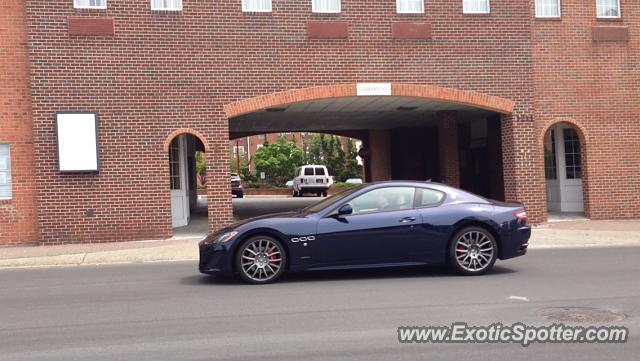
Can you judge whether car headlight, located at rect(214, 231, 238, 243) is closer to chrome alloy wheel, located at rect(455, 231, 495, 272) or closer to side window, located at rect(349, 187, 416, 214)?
side window, located at rect(349, 187, 416, 214)

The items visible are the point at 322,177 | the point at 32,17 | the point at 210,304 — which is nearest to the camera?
the point at 210,304

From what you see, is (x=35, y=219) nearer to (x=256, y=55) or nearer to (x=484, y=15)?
(x=256, y=55)

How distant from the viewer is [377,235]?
28.5ft

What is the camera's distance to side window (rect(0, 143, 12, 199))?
14.3 metres

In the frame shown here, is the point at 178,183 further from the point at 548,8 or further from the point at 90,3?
the point at 548,8

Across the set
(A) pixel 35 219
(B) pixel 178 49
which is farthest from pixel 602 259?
(A) pixel 35 219

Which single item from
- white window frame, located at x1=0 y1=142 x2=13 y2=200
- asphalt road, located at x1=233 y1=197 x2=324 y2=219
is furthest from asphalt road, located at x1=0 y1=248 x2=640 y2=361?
asphalt road, located at x1=233 y1=197 x2=324 y2=219

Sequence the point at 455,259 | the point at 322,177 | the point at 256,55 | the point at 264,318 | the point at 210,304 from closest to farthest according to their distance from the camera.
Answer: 1. the point at 264,318
2. the point at 210,304
3. the point at 455,259
4. the point at 256,55
5. the point at 322,177

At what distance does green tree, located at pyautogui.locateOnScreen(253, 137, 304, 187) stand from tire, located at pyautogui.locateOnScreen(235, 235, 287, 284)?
4530 centimetres

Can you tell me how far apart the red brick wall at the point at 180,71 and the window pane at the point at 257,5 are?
195 millimetres

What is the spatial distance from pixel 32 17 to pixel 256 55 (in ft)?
16.5

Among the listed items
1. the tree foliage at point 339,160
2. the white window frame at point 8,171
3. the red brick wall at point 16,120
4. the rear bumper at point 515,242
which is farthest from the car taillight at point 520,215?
the tree foliage at point 339,160

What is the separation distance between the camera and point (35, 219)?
1440 centimetres

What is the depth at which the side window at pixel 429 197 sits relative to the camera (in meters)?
9.05
